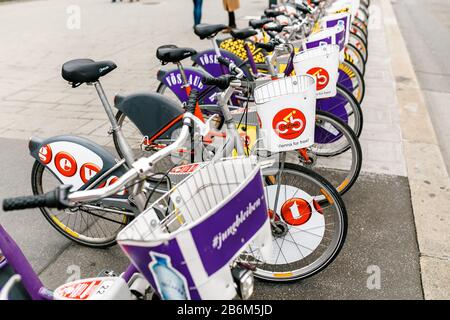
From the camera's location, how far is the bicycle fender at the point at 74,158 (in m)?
2.41

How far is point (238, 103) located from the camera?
152 inches

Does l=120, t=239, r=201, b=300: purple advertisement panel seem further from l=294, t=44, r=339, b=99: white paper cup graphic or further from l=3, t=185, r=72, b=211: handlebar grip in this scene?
l=294, t=44, r=339, b=99: white paper cup graphic

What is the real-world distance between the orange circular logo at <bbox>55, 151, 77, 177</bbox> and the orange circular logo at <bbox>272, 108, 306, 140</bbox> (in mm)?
1267

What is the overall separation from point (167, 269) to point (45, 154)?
1608 millimetres

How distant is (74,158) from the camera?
2.45 metres

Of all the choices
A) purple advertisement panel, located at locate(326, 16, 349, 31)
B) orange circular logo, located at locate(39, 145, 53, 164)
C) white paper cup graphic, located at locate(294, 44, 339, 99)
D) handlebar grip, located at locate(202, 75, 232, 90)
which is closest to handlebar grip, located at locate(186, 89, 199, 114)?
handlebar grip, located at locate(202, 75, 232, 90)

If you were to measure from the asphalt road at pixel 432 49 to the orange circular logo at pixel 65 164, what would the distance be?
339cm

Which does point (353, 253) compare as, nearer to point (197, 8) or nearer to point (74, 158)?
point (74, 158)

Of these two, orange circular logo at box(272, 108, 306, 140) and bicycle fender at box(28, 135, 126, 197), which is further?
bicycle fender at box(28, 135, 126, 197)

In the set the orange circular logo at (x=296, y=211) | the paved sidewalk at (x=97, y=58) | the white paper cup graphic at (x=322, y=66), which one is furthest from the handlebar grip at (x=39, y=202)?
the paved sidewalk at (x=97, y=58)

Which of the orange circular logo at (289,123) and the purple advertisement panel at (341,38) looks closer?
the orange circular logo at (289,123)

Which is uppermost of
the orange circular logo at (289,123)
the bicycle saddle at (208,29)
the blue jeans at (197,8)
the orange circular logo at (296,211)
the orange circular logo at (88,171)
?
the blue jeans at (197,8)

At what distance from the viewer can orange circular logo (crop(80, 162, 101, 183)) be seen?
7.97ft

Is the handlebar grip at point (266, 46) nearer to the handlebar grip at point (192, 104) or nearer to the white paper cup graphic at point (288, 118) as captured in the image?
the white paper cup graphic at point (288, 118)
